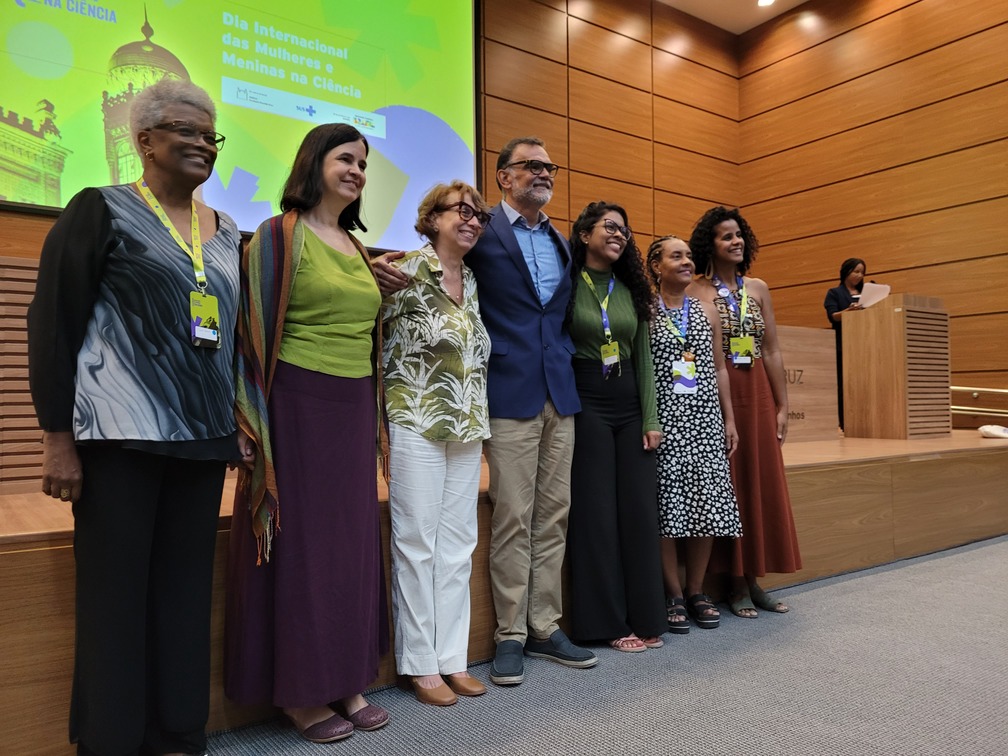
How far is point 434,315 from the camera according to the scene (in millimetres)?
1996

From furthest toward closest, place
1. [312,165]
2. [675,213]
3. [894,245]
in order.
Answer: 1. [675,213]
2. [894,245]
3. [312,165]

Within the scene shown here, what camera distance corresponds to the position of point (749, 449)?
2738 mm

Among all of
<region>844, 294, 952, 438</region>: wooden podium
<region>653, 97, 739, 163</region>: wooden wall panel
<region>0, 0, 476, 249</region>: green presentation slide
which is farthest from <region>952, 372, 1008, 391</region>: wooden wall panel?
<region>0, 0, 476, 249</region>: green presentation slide

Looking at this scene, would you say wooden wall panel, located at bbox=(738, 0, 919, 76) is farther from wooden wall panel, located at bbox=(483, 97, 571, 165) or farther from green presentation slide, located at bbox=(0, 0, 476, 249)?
green presentation slide, located at bbox=(0, 0, 476, 249)

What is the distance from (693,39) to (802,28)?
1069 mm

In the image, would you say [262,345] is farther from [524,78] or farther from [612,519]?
[524,78]

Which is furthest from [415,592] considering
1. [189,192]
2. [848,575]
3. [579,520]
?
[848,575]

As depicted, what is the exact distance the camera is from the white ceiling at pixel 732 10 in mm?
7227

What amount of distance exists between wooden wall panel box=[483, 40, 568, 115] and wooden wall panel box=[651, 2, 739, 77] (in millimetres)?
1444

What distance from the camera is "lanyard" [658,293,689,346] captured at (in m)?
2.56

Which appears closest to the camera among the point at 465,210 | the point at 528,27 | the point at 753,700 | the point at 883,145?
the point at 753,700

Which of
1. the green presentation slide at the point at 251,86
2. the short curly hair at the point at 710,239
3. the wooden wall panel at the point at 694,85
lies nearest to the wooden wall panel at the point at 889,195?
the wooden wall panel at the point at 694,85

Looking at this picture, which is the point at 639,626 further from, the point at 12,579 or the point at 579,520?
the point at 12,579

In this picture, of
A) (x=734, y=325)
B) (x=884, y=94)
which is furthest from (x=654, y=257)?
(x=884, y=94)
